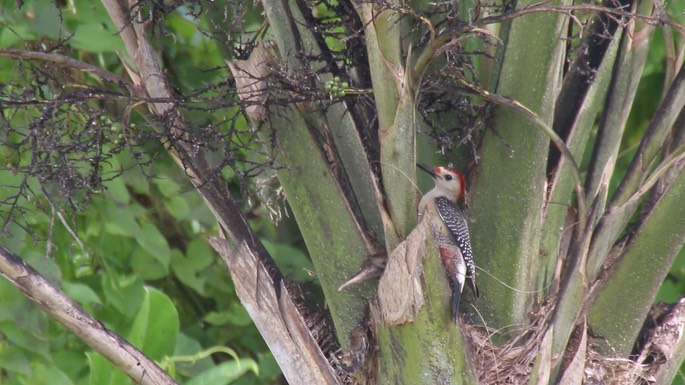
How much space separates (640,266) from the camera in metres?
2.88

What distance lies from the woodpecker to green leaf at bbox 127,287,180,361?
0.98 m

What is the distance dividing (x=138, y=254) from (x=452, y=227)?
1.53 meters

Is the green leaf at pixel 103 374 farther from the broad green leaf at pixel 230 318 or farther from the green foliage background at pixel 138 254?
the broad green leaf at pixel 230 318

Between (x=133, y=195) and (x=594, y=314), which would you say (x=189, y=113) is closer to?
(x=133, y=195)

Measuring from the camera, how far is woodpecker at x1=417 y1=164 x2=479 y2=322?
2.74 metres

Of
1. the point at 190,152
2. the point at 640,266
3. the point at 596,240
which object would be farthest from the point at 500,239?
the point at 190,152

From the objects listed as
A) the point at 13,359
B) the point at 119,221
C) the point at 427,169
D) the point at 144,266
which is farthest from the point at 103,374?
the point at 427,169

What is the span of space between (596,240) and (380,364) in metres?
0.68

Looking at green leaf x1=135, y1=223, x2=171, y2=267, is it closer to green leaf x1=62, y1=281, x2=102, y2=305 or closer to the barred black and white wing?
green leaf x1=62, y1=281, x2=102, y2=305

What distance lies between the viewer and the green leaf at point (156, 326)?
3.46m

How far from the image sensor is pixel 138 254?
4254mm

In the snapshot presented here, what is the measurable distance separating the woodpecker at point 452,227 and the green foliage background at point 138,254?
474 millimetres

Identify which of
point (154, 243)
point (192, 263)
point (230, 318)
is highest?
point (154, 243)

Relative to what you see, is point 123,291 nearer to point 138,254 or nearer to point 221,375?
point 138,254
